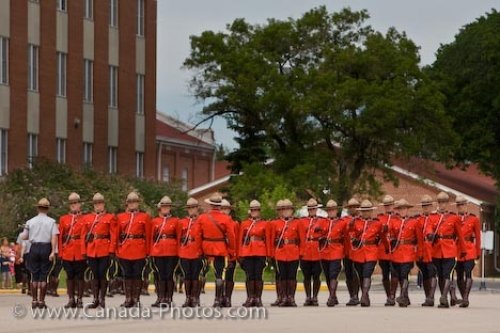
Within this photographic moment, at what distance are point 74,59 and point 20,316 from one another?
41.4m

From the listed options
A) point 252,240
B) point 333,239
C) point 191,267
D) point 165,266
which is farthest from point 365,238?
point 165,266

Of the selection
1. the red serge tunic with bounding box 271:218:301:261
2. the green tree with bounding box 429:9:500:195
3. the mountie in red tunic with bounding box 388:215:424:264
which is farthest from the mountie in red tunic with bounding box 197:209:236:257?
the green tree with bounding box 429:9:500:195

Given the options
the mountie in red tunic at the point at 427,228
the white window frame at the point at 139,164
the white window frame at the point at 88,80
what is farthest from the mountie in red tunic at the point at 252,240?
the white window frame at the point at 139,164

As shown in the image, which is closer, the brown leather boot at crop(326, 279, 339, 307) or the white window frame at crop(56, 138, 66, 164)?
the brown leather boot at crop(326, 279, 339, 307)

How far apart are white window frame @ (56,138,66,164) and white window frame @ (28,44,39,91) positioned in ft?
10.5

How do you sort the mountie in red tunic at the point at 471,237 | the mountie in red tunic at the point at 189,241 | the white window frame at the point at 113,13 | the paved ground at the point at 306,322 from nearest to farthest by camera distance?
1. the paved ground at the point at 306,322
2. the mountie in red tunic at the point at 189,241
3. the mountie in red tunic at the point at 471,237
4. the white window frame at the point at 113,13

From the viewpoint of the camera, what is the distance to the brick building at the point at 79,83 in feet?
201

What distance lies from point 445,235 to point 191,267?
15.9 feet

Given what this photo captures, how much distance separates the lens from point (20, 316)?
82.7 feet

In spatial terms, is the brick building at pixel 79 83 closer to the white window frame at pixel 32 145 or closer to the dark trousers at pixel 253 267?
the white window frame at pixel 32 145

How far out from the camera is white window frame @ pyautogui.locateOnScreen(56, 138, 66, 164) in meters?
65.4

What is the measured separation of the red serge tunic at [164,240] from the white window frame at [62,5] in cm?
3790

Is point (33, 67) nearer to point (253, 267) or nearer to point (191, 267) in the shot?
point (253, 267)

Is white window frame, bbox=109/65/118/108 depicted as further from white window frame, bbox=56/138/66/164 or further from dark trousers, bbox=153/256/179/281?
dark trousers, bbox=153/256/179/281
